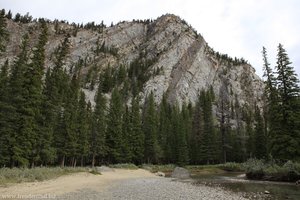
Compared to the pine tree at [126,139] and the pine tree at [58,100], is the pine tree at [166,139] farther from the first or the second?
the pine tree at [58,100]

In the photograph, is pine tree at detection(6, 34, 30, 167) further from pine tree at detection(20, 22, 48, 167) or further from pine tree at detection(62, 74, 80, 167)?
pine tree at detection(62, 74, 80, 167)

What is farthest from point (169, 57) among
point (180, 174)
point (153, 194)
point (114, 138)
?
point (153, 194)

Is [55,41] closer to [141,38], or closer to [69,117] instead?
[141,38]

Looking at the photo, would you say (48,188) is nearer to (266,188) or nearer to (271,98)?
(266,188)

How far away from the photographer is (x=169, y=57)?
168 meters

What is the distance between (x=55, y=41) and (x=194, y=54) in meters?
93.1

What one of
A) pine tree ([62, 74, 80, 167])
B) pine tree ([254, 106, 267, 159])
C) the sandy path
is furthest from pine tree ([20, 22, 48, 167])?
pine tree ([254, 106, 267, 159])

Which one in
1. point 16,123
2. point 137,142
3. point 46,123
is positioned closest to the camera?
point 16,123

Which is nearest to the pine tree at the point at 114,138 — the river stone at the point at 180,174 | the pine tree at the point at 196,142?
the river stone at the point at 180,174

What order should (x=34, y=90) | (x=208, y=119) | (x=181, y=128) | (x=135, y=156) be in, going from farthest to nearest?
(x=208, y=119) < (x=181, y=128) < (x=135, y=156) < (x=34, y=90)

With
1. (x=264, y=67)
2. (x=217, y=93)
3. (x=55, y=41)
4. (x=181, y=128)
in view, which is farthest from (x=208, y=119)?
(x=55, y=41)

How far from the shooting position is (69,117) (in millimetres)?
53281

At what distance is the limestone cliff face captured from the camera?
157m

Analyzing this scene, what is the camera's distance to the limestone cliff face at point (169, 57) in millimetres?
157125
